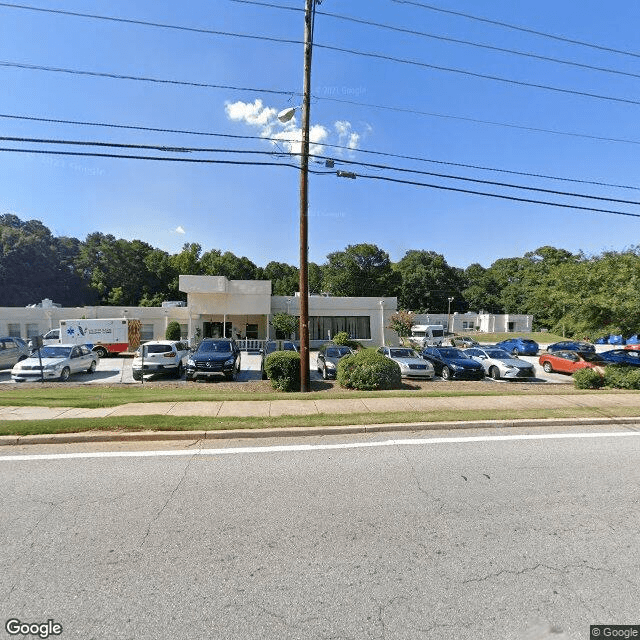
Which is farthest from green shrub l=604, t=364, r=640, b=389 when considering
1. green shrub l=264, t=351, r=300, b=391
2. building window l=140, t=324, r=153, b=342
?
building window l=140, t=324, r=153, b=342

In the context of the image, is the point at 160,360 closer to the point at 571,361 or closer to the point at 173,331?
the point at 173,331

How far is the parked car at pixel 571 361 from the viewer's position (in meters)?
18.4

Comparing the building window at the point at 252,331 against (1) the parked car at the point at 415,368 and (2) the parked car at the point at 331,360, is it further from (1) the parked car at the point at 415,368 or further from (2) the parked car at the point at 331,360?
(1) the parked car at the point at 415,368

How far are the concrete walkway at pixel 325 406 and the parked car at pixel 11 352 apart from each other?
461 inches

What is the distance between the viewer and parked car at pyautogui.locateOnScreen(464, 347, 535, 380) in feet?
53.4

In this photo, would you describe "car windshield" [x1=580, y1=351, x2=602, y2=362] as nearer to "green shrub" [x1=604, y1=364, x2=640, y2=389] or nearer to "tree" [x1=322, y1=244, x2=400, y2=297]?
"green shrub" [x1=604, y1=364, x2=640, y2=389]

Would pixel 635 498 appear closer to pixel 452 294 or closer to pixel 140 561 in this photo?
pixel 140 561

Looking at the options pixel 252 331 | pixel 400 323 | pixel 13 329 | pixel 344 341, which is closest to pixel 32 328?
pixel 13 329

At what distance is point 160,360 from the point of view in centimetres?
1534

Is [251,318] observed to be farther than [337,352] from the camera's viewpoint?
Yes

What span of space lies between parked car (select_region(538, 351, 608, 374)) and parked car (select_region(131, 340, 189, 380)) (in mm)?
19481

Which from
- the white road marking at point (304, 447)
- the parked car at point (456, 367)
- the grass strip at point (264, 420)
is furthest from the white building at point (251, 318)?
the white road marking at point (304, 447)

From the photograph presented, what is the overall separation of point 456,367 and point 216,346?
35.4ft

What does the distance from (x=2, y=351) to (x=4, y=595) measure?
61.5ft
